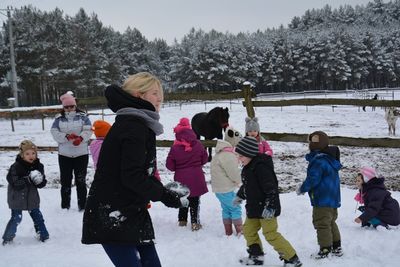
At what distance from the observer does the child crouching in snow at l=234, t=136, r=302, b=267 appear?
4.29 meters

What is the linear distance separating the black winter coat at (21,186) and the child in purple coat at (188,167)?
177 cm

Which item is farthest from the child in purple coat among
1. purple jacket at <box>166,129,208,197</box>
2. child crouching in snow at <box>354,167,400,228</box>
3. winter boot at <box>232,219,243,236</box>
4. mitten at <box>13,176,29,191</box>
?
child crouching in snow at <box>354,167,400,228</box>

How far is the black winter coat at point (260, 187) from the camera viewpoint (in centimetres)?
429

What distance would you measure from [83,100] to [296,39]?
78.0 meters

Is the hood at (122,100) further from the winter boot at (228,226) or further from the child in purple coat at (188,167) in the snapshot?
the child in purple coat at (188,167)

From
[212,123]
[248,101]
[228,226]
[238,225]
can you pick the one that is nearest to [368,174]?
[238,225]

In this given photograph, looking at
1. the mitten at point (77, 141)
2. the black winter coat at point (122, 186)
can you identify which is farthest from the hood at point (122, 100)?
the mitten at point (77, 141)

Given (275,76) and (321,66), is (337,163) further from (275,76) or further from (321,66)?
(321,66)

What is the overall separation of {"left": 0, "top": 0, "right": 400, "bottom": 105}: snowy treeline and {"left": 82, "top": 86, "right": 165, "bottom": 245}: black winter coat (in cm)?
4692

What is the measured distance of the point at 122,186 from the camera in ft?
8.63

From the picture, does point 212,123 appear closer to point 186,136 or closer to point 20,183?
point 186,136

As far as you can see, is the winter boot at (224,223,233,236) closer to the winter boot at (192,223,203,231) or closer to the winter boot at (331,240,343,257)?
the winter boot at (192,223,203,231)

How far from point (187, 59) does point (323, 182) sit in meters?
65.8

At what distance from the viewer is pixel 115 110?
278cm
